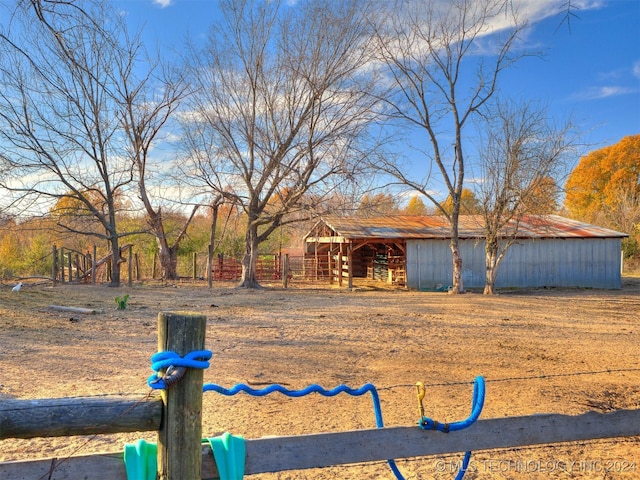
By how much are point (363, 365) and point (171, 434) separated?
5.43 metres

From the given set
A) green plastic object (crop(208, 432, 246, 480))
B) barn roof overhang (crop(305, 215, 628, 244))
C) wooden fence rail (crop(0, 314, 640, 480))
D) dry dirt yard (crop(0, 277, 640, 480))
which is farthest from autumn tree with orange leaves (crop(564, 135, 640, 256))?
green plastic object (crop(208, 432, 246, 480))

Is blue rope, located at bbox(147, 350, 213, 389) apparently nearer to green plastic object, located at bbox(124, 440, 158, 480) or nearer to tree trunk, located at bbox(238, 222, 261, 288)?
green plastic object, located at bbox(124, 440, 158, 480)

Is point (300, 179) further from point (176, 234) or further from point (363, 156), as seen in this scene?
point (176, 234)

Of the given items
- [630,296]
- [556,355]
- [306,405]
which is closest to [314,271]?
[630,296]

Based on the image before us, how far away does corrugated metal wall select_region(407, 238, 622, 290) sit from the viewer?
22547 mm

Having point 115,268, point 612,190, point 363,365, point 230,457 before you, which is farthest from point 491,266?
point 612,190

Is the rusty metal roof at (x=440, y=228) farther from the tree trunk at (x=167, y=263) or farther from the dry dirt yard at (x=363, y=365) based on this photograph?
the tree trunk at (x=167, y=263)

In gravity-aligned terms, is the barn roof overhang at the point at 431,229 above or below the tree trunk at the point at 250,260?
above

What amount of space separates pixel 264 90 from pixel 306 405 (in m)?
17.2

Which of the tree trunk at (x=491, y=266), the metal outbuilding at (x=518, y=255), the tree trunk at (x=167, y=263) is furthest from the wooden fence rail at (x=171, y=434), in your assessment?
the tree trunk at (x=167, y=263)

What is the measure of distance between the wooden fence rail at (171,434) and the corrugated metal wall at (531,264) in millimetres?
20797

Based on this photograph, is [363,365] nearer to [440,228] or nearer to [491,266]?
[491,266]

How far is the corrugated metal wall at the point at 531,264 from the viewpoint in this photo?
22.5 meters

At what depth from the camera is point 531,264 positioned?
75.4ft
